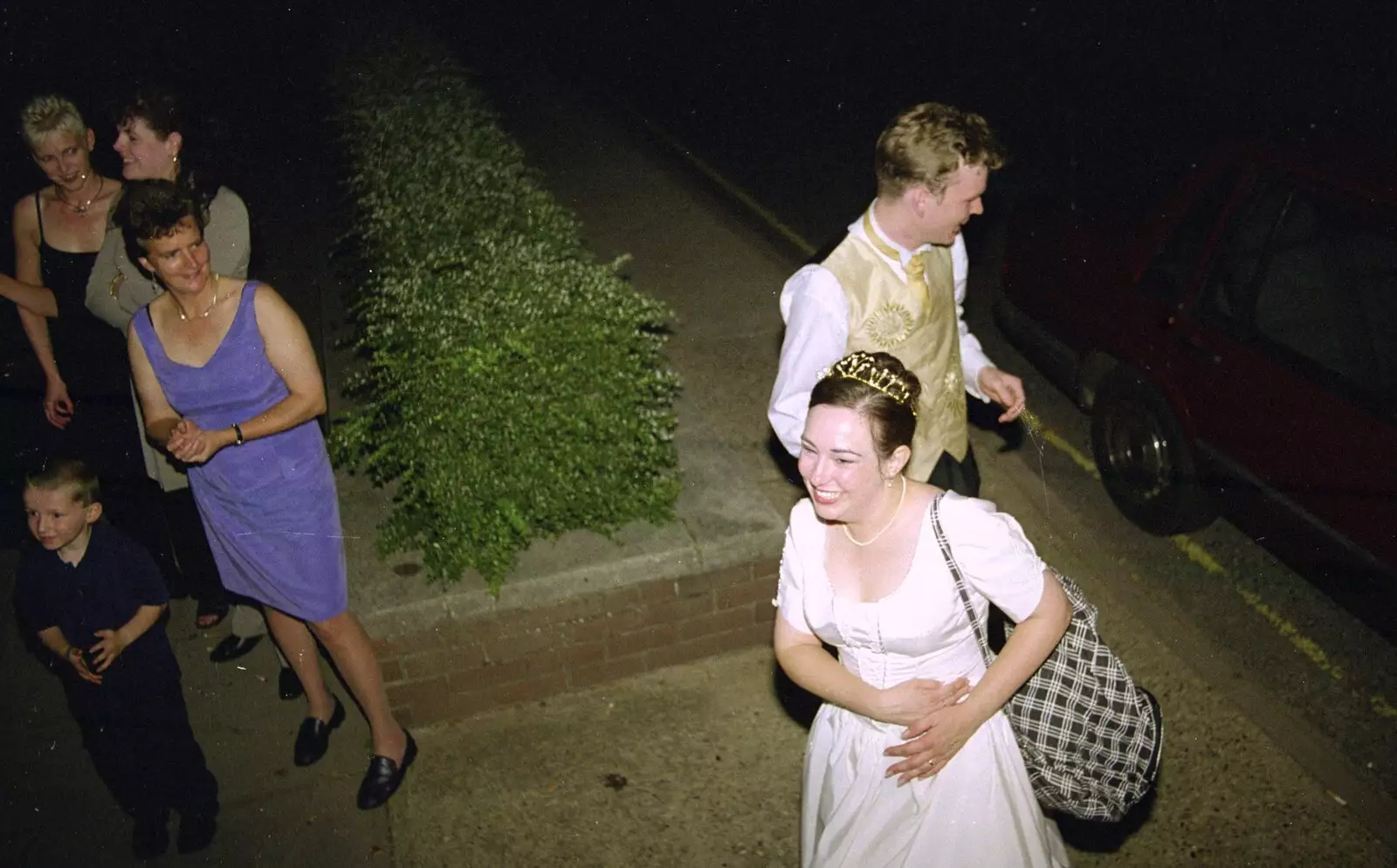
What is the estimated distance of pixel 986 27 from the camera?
1972cm

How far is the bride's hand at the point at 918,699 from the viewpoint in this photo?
266 cm

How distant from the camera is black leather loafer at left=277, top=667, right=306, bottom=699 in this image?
195 inches

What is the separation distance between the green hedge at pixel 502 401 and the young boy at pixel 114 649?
3.24 ft

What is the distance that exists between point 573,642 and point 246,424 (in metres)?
1.63

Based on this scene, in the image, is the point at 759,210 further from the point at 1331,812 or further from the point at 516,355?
the point at 1331,812

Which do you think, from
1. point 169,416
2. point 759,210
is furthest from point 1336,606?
point 759,210

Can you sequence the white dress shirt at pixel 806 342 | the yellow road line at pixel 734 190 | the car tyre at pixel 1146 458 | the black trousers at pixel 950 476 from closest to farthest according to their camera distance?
the white dress shirt at pixel 806 342 < the black trousers at pixel 950 476 < the car tyre at pixel 1146 458 < the yellow road line at pixel 734 190

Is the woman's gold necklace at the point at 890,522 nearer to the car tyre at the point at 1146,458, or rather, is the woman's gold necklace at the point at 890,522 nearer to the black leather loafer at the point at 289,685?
the black leather loafer at the point at 289,685

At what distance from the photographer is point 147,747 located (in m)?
4.07

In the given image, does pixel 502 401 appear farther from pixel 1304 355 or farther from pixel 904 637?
pixel 1304 355

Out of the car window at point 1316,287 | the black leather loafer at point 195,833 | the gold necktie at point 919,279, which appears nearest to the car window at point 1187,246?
the car window at point 1316,287

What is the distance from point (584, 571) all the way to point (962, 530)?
224cm

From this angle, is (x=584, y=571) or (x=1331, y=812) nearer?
(x=1331, y=812)

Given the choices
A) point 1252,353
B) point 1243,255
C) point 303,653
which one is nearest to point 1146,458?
point 1252,353
